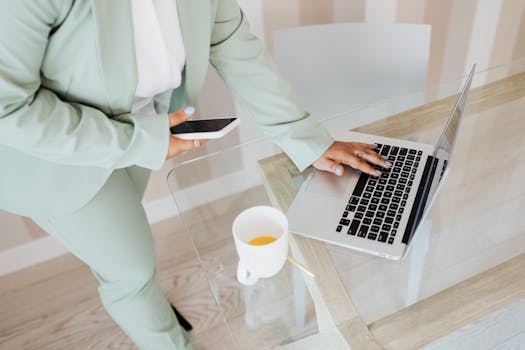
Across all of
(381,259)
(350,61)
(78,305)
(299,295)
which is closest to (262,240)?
(299,295)

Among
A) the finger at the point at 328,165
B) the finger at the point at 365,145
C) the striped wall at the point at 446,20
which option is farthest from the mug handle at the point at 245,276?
the striped wall at the point at 446,20

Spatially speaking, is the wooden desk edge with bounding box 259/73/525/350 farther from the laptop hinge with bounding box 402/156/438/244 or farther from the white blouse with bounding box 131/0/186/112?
the white blouse with bounding box 131/0/186/112

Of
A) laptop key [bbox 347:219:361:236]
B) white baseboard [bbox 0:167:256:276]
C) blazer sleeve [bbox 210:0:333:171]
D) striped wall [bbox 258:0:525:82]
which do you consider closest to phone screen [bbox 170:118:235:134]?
blazer sleeve [bbox 210:0:333:171]

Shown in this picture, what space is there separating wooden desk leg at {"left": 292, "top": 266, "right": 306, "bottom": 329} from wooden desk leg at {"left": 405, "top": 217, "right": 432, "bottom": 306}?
0.66ft

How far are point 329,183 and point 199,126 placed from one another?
340 millimetres

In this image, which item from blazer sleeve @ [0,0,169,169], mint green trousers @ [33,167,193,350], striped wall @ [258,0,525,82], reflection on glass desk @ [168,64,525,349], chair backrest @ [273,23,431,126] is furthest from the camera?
striped wall @ [258,0,525,82]

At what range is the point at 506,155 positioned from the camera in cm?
126

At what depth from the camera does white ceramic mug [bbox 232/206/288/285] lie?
94 centimetres

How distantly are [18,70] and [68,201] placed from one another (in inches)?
12.9

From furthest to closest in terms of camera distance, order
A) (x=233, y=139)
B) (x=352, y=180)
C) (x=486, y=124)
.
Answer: (x=233, y=139)
(x=486, y=124)
(x=352, y=180)

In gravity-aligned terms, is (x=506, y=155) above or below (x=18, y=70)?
Answer: below

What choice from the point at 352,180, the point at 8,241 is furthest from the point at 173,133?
the point at 8,241

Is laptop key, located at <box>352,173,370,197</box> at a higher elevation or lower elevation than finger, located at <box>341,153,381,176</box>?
lower

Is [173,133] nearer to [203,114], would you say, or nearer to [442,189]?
[442,189]
